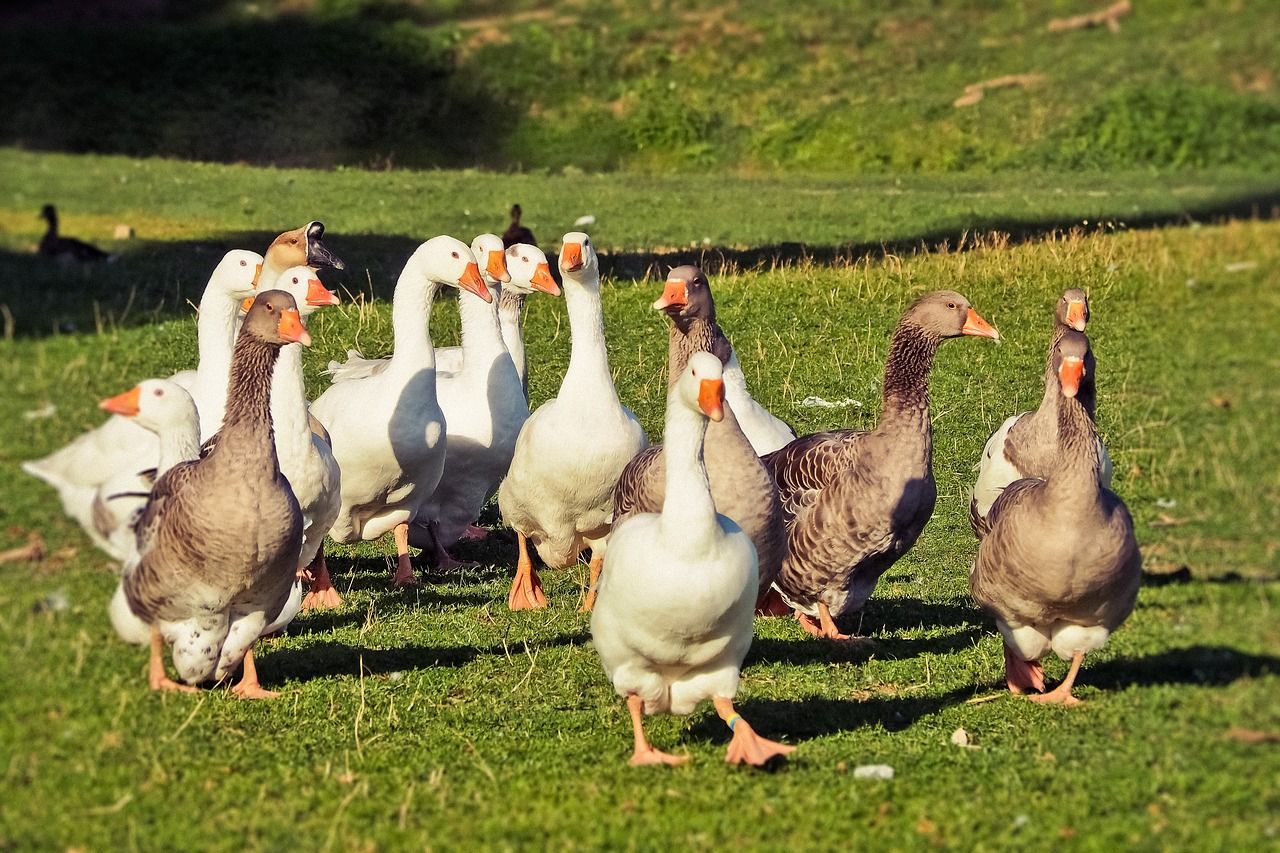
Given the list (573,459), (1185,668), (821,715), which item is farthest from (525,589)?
(1185,668)

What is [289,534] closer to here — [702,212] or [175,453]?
[175,453]

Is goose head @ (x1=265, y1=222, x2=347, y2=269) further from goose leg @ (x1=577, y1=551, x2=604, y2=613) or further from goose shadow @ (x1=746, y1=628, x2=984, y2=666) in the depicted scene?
goose shadow @ (x1=746, y1=628, x2=984, y2=666)

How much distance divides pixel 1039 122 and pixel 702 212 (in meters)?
11.8

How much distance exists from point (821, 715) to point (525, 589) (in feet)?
Answer: 11.1

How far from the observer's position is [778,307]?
19.7 metres

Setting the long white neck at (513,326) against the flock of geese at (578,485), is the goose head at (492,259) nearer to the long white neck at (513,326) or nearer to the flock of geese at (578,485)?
the flock of geese at (578,485)

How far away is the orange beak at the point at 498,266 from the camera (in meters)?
13.3

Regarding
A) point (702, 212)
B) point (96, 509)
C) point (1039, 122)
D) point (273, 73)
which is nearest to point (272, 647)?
point (96, 509)

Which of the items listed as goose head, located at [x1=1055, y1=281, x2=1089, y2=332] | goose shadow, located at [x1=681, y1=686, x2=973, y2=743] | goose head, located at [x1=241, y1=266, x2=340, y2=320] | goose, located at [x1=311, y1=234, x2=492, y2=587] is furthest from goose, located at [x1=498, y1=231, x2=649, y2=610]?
goose head, located at [x1=1055, y1=281, x2=1089, y2=332]

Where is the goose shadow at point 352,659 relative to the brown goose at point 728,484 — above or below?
below

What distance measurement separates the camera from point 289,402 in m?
10.6

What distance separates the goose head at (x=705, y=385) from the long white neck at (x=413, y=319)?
14.9 feet

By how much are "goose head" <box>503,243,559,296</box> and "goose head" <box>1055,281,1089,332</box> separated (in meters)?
3.81

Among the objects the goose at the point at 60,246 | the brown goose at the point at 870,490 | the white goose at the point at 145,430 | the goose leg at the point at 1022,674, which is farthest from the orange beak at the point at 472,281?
the goose at the point at 60,246
